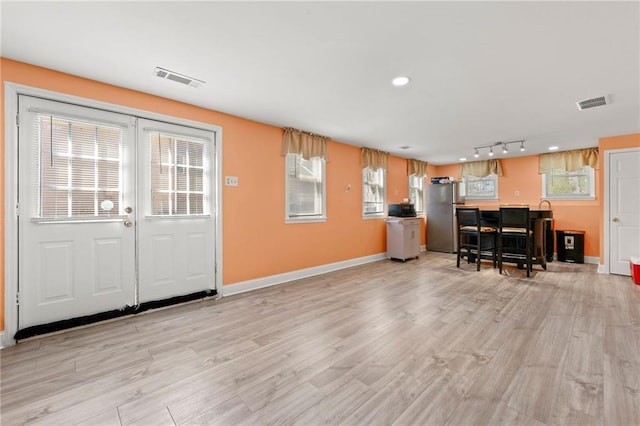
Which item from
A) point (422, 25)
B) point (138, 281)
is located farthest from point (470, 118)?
point (138, 281)

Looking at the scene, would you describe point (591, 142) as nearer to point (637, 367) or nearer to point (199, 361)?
point (637, 367)

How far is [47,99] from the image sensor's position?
2.40 m

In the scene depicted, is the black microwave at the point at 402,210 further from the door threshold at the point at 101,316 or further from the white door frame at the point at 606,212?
the door threshold at the point at 101,316

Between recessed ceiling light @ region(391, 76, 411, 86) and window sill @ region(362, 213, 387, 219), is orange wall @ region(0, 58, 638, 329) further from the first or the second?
recessed ceiling light @ region(391, 76, 411, 86)

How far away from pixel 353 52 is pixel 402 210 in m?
4.15

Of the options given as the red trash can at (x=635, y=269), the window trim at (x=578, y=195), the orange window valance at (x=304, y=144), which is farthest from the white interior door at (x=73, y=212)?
the window trim at (x=578, y=195)

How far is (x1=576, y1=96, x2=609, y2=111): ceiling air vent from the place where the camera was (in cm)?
297

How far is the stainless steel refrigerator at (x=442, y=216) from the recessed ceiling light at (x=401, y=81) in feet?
14.8

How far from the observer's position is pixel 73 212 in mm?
2529

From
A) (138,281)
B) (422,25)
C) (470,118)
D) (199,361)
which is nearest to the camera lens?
(422,25)

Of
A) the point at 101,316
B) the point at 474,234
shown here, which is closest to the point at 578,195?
the point at 474,234

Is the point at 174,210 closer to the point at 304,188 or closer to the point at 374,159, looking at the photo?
the point at 304,188

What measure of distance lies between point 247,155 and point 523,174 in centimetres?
629

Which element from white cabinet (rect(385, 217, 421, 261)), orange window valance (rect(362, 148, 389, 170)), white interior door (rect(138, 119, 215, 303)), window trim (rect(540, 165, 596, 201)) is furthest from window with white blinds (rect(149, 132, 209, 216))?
window trim (rect(540, 165, 596, 201))
